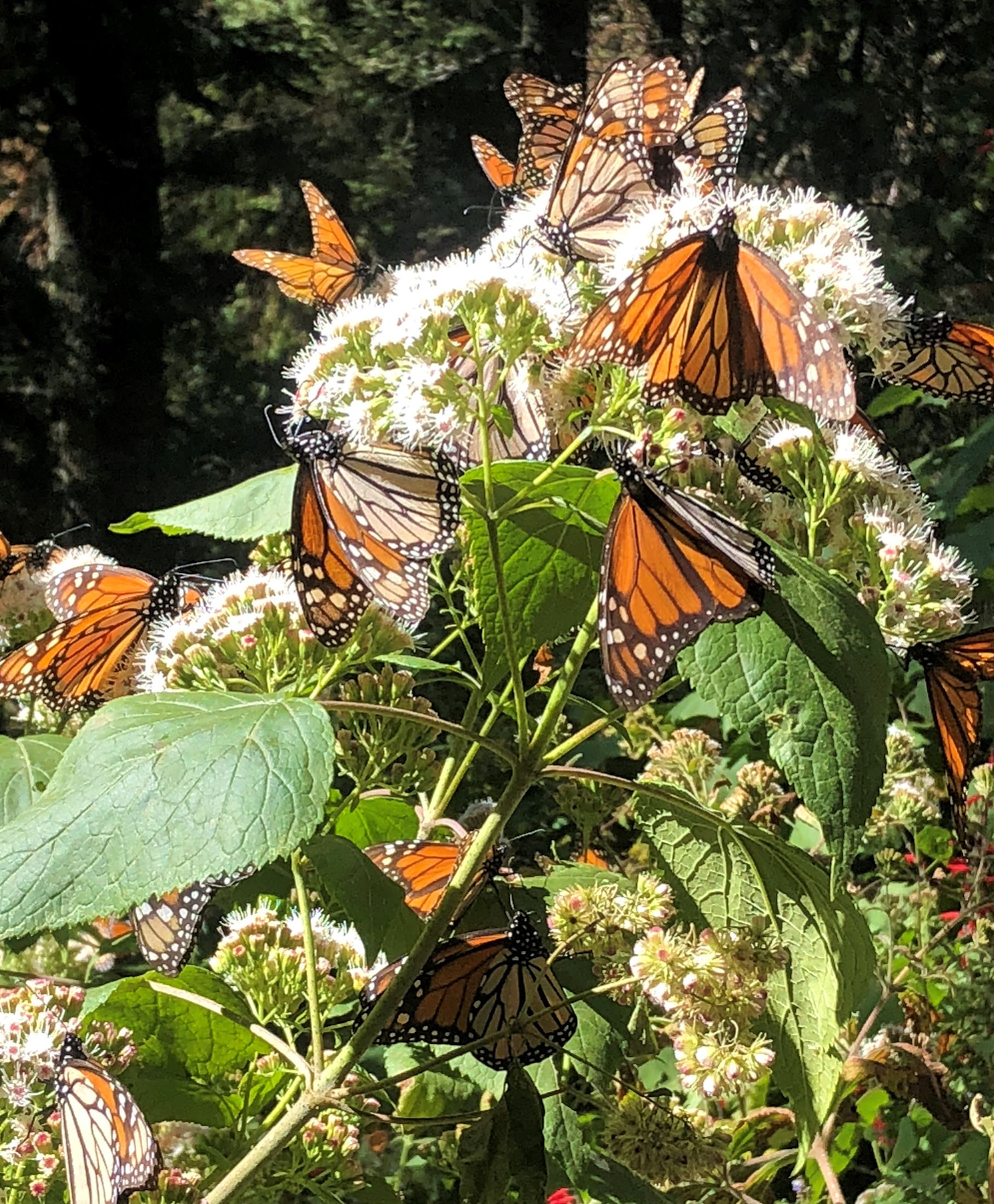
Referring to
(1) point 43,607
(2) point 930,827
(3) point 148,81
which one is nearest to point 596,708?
(1) point 43,607

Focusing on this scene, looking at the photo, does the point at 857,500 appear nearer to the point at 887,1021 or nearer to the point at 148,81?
the point at 887,1021

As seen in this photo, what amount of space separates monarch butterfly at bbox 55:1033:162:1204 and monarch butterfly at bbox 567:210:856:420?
1.53 feet

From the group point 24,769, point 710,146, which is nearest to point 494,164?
point 710,146

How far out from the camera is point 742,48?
2879mm

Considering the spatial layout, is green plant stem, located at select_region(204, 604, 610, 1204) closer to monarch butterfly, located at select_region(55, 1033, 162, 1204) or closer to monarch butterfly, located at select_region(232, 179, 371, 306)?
monarch butterfly, located at select_region(55, 1033, 162, 1204)

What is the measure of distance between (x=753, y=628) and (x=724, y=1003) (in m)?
0.20

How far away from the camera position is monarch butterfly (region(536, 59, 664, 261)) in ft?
2.33

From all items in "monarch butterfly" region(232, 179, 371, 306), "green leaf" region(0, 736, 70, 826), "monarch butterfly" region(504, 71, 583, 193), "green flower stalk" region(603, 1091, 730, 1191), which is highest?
"monarch butterfly" region(504, 71, 583, 193)

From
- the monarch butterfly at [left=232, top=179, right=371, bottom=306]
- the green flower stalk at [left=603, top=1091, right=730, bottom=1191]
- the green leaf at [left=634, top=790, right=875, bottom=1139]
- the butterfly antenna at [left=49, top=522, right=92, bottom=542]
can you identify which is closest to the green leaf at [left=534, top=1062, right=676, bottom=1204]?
the green flower stalk at [left=603, top=1091, right=730, bottom=1191]

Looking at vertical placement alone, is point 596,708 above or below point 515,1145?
above

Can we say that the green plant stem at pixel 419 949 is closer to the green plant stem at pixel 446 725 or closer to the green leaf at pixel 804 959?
the green plant stem at pixel 446 725

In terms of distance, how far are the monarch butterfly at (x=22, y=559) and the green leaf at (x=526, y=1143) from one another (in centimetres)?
63

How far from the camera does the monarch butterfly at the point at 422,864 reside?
73cm

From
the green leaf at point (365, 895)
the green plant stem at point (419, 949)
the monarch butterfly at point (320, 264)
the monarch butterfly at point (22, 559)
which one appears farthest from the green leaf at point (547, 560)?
the monarch butterfly at point (320, 264)
